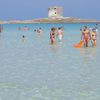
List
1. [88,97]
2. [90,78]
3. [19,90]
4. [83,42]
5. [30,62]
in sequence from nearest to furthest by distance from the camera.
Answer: [88,97] < [19,90] < [90,78] < [30,62] < [83,42]

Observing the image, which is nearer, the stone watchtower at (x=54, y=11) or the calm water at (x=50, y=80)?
the calm water at (x=50, y=80)

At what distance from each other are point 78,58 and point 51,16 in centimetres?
13710

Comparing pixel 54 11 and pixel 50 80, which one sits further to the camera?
pixel 54 11

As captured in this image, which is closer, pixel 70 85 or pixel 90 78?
pixel 70 85

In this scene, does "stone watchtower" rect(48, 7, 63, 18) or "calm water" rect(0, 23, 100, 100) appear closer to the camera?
"calm water" rect(0, 23, 100, 100)

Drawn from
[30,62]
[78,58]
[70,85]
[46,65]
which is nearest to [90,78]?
[70,85]

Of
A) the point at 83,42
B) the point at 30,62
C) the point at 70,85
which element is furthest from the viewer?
the point at 83,42

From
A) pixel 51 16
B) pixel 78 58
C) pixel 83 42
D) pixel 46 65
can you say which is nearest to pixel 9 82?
pixel 46 65

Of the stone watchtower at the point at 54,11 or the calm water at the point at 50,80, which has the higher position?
the stone watchtower at the point at 54,11

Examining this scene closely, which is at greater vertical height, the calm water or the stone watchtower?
the stone watchtower

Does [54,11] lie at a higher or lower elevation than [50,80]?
higher

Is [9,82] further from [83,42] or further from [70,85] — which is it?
[83,42]

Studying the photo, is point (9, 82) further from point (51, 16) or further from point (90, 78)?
point (51, 16)

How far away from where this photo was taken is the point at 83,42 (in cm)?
2994
